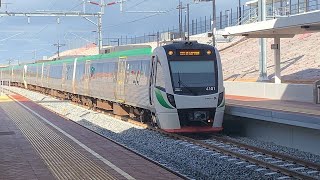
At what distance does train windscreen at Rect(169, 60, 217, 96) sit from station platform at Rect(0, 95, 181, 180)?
124 inches

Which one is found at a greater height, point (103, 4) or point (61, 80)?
point (103, 4)

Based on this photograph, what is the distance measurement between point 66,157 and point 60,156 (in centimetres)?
25

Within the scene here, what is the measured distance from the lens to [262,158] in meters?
12.6

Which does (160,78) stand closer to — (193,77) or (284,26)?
(193,77)

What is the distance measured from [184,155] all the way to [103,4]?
3147 cm

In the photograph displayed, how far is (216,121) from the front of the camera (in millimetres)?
16828

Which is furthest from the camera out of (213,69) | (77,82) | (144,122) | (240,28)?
(77,82)

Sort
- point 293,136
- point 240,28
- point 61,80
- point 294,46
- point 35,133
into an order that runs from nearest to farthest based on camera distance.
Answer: point 293,136, point 35,133, point 240,28, point 61,80, point 294,46

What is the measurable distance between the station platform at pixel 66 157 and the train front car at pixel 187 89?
2.52 metres

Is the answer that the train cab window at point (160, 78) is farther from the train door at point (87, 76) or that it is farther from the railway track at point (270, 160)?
the train door at point (87, 76)

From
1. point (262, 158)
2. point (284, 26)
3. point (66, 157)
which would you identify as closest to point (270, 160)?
point (262, 158)

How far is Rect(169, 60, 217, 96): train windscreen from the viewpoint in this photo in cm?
1670

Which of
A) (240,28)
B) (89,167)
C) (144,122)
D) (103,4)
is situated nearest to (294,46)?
(103,4)

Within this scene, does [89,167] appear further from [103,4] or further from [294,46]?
[294,46]
